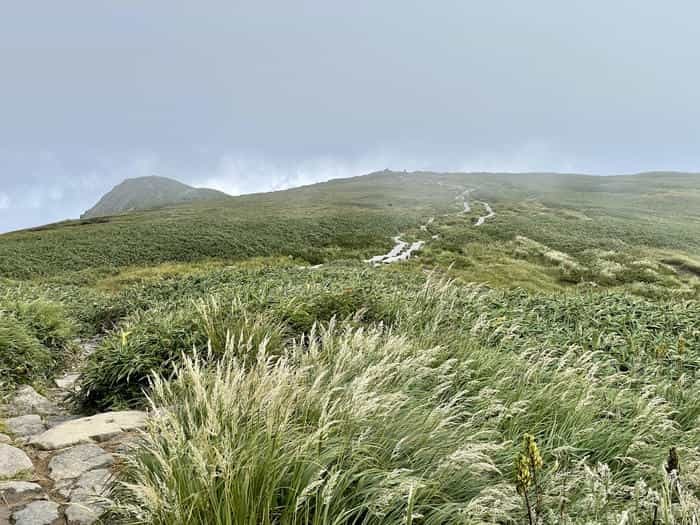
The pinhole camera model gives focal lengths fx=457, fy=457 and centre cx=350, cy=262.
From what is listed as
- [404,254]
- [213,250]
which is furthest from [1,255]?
[404,254]

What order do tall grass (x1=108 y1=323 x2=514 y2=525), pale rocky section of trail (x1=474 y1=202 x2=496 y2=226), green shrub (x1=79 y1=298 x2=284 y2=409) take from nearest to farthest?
tall grass (x1=108 y1=323 x2=514 y2=525)
green shrub (x1=79 y1=298 x2=284 y2=409)
pale rocky section of trail (x1=474 y1=202 x2=496 y2=226)

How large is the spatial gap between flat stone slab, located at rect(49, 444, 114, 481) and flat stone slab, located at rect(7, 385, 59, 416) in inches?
79.3

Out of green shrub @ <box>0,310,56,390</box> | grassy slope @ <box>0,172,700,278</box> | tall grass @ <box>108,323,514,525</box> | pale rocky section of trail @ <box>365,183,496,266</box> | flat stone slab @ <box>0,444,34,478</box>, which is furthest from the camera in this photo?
grassy slope @ <box>0,172,700,278</box>

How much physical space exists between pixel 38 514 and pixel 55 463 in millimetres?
981

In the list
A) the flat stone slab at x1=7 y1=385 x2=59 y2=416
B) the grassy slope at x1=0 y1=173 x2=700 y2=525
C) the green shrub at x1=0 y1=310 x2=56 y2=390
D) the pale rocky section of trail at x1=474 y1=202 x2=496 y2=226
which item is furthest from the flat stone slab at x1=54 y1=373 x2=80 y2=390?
the pale rocky section of trail at x1=474 y1=202 x2=496 y2=226

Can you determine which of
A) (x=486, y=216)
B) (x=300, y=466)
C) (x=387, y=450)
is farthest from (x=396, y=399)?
(x=486, y=216)

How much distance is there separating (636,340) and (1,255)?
43786 mm

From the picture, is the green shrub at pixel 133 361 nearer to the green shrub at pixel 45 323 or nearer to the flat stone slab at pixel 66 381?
the flat stone slab at pixel 66 381

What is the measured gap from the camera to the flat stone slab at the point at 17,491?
310 centimetres

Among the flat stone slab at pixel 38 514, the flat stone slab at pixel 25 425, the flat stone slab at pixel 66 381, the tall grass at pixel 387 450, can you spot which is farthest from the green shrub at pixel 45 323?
the flat stone slab at pixel 38 514

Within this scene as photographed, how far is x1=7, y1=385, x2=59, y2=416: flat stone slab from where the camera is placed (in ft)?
18.0

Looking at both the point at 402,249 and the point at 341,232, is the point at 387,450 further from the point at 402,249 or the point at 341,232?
the point at 341,232

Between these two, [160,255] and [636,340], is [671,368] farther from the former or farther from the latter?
[160,255]

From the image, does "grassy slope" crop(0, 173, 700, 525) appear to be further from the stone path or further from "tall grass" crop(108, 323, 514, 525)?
the stone path
